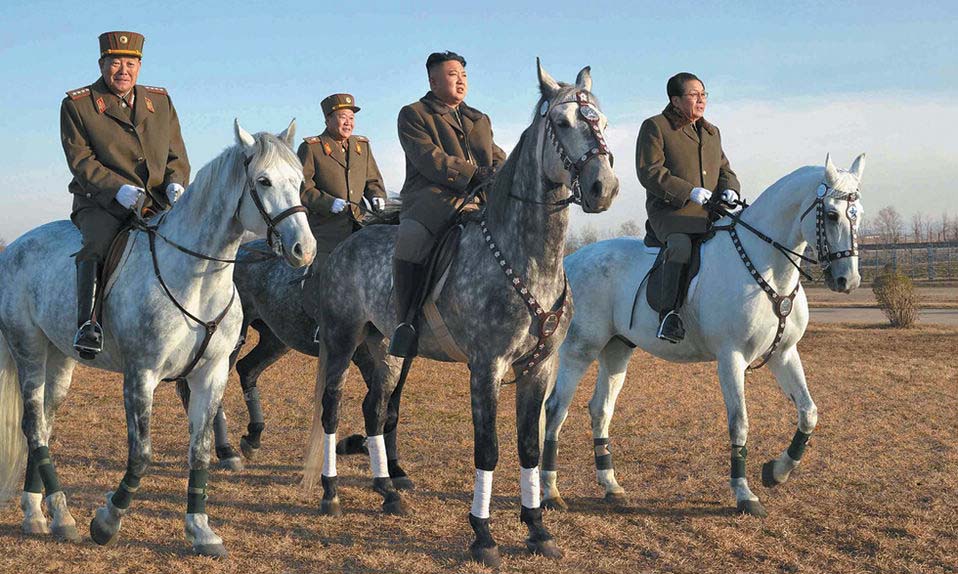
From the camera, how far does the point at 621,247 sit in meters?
8.44

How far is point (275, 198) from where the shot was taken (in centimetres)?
528

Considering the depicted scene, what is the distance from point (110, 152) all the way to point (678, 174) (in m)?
4.60

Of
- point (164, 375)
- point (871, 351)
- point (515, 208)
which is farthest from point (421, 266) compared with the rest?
point (871, 351)

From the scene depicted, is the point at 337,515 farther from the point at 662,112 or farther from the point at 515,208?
the point at 662,112

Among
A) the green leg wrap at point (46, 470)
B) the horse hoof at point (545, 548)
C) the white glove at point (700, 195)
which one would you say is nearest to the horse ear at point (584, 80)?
the white glove at point (700, 195)

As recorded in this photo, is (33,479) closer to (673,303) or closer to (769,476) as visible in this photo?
(673,303)

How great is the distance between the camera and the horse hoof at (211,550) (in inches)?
231

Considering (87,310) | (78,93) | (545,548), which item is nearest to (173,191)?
(78,93)

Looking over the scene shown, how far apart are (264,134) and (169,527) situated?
3.13 m

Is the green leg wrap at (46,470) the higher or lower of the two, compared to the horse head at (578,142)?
lower

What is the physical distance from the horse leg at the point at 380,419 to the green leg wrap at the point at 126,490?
2.01m

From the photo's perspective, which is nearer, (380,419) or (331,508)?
A: (331,508)

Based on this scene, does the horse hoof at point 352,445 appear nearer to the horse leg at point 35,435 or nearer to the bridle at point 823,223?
the horse leg at point 35,435

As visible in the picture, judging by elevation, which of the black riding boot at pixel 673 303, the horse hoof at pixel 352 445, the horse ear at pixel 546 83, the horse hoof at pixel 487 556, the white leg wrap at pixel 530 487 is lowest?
the horse hoof at pixel 487 556
